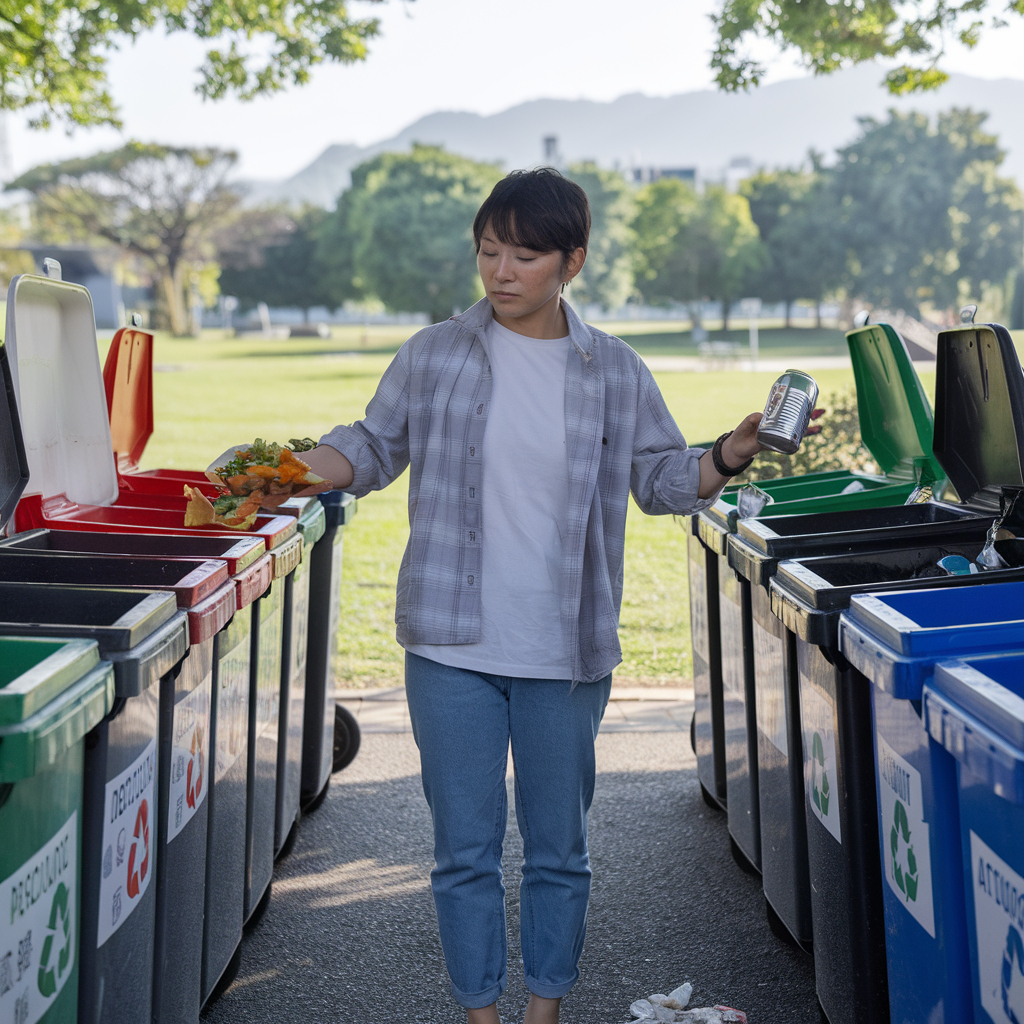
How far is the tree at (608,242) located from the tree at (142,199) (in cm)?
2271

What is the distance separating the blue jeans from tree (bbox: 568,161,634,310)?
191ft

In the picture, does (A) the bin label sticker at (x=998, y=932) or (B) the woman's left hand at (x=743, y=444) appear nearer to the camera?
(A) the bin label sticker at (x=998, y=932)

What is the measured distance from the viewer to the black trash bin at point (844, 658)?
222 cm

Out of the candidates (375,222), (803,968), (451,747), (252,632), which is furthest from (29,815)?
(375,222)

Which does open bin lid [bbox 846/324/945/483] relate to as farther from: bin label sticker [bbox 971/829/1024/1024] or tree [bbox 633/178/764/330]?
tree [bbox 633/178/764/330]

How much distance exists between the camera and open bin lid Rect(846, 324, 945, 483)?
3531 millimetres

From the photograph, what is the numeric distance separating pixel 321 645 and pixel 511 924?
3.98ft

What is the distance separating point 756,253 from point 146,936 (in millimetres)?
62715

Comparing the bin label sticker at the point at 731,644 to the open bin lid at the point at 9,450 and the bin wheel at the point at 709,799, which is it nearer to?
the bin wheel at the point at 709,799

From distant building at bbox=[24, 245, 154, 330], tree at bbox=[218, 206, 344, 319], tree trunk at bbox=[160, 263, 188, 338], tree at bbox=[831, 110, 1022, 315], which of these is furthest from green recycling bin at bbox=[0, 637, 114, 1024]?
tree at bbox=[218, 206, 344, 319]

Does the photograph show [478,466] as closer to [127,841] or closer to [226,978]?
[127,841]

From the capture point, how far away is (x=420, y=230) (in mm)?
61062

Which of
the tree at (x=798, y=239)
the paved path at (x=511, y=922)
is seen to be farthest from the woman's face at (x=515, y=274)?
the tree at (x=798, y=239)

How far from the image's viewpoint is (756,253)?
61344mm
